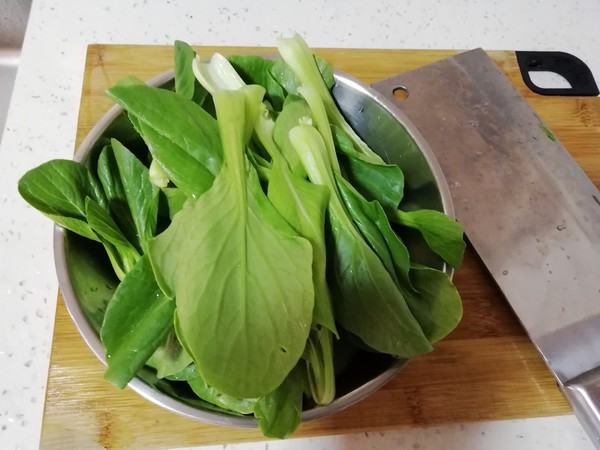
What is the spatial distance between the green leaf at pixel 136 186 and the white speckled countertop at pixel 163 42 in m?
0.15

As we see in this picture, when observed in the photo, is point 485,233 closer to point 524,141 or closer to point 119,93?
point 524,141

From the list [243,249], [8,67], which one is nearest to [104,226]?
[243,249]

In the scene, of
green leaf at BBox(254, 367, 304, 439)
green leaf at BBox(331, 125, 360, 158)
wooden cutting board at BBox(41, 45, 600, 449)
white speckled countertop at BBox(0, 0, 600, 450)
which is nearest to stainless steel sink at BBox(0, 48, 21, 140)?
white speckled countertop at BBox(0, 0, 600, 450)

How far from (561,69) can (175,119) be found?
56 cm

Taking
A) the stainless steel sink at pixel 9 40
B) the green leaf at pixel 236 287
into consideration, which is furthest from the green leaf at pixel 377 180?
the stainless steel sink at pixel 9 40

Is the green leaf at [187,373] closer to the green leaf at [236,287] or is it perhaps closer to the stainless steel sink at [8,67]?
the green leaf at [236,287]

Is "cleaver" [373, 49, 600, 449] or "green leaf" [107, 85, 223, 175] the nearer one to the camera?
"green leaf" [107, 85, 223, 175]

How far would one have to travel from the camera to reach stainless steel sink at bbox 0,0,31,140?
0.89 meters

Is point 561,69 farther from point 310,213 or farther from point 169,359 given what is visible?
point 169,359

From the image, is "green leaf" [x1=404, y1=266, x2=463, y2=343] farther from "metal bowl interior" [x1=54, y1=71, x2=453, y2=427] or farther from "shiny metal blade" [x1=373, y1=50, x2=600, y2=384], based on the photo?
"shiny metal blade" [x1=373, y1=50, x2=600, y2=384]

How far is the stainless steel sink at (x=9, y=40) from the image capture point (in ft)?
2.91

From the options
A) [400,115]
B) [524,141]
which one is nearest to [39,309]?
[400,115]

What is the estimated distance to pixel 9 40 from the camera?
929 millimetres

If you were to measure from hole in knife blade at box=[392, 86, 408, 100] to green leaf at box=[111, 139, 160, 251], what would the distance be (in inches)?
12.5
